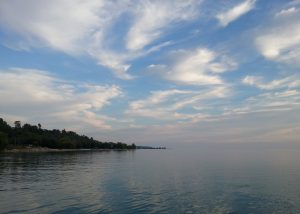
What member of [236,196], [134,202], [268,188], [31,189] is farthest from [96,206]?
[268,188]

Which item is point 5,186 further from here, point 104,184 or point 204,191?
point 204,191

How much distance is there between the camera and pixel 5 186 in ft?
191

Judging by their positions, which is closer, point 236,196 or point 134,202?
point 134,202

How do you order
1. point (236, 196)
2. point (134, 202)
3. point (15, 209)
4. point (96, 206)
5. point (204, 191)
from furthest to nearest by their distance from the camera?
point (204, 191) → point (236, 196) → point (134, 202) → point (96, 206) → point (15, 209)

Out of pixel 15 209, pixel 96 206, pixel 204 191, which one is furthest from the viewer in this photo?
pixel 204 191

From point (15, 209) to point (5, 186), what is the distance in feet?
69.4

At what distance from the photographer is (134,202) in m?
45.1

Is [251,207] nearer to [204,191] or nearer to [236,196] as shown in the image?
[236,196]

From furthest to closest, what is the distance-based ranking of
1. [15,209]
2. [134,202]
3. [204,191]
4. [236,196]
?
[204,191], [236,196], [134,202], [15,209]

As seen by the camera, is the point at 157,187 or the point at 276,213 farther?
the point at 157,187

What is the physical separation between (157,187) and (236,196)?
15116mm

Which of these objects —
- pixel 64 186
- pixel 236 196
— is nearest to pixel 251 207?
pixel 236 196

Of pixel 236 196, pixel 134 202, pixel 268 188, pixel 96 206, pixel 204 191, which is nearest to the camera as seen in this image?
pixel 96 206

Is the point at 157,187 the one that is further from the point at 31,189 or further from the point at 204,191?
the point at 31,189
